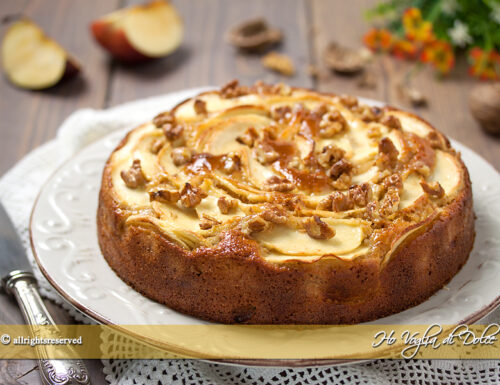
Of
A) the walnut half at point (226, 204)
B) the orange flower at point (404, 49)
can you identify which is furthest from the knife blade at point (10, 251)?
the orange flower at point (404, 49)

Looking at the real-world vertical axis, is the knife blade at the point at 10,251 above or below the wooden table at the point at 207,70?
above

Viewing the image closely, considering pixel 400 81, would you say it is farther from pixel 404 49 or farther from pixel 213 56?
pixel 213 56

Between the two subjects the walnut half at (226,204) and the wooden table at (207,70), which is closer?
the walnut half at (226,204)

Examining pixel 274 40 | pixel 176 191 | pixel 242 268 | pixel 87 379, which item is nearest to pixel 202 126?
pixel 176 191

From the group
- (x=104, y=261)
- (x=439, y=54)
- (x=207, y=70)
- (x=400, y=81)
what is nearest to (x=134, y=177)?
(x=104, y=261)

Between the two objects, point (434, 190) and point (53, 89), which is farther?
point (53, 89)

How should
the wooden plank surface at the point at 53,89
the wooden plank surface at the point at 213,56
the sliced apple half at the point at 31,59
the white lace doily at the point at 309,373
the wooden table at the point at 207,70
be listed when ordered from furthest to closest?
the wooden plank surface at the point at 213,56
the sliced apple half at the point at 31,59
the wooden table at the point at 207,70
the wooden plank surface at the point at 53,89
the white lace doily at the point at 309,373

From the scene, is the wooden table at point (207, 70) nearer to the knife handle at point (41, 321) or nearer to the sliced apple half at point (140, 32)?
the sliced apple half at point (140, 32)
